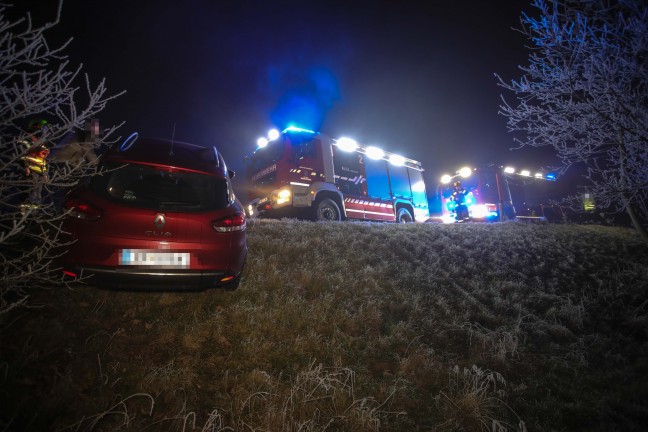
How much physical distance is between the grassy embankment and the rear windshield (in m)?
1.13

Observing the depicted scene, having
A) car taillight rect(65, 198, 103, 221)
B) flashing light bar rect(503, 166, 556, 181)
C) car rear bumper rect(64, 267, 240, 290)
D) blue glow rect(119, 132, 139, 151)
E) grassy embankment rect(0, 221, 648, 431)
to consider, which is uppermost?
flashing light bar rect(503, 166, 556, 181)

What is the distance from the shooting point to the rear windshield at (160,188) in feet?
9.32

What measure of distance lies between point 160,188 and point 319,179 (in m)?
5.40

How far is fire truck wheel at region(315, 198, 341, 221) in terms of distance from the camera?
802 centimetres

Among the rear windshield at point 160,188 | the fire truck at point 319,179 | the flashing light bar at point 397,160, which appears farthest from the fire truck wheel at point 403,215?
the rear windshield at point 160,188

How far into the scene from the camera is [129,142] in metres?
3.32

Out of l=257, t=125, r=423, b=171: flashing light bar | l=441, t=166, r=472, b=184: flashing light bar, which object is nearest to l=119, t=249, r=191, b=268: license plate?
l=257, t=125, r=423, b=171: flashing light bar

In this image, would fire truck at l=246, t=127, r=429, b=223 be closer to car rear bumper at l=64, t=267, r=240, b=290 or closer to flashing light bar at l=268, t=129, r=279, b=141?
flashing light bar at l=268, t=129, r=279, b=141

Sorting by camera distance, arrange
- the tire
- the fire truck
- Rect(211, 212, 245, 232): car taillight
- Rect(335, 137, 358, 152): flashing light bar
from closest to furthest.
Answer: Rect(211, 212, 245, 232): car taillight
the fire truck
the tire
Rect(335, 137, 358, 152): flashing light bar

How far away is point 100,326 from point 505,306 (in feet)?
18.2

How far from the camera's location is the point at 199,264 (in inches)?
111

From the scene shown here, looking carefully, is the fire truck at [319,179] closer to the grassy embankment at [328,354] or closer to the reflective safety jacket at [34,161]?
the grassy embankment at [328,354]

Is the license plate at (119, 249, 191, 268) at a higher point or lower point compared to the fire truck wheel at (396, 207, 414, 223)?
lower

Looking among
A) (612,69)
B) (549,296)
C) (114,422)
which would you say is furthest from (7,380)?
(612,69)
